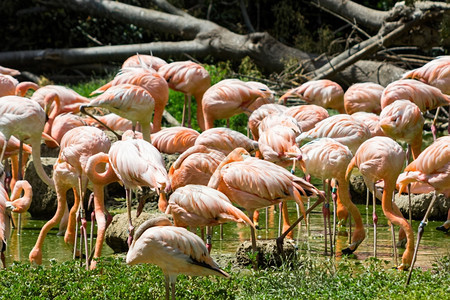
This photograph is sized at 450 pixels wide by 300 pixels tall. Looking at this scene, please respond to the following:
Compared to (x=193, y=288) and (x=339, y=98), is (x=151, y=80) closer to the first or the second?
(x=339, y=98)

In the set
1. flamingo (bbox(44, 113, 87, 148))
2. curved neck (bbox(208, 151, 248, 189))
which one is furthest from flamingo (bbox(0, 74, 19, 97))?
curved neck (bbox(208, 151, 248, 189))

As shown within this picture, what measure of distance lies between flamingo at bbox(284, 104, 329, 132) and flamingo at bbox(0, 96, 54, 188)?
92.5 inches

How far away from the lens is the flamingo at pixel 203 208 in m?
4.72

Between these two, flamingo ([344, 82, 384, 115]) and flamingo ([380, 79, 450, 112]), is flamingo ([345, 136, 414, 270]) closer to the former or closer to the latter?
flamingo ([380, 79, 450, 112])

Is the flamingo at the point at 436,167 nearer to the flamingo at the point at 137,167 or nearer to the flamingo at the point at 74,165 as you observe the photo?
the flamingo at the point at 137,167

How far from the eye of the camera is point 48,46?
15.6 metres

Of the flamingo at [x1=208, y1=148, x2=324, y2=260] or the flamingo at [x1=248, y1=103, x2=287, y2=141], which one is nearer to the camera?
the flamingo at [x1=208, y1=148, x2=324, y2=260]

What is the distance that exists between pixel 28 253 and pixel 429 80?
169 inches

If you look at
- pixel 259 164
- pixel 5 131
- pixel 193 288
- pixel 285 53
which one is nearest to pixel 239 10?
pixel 285 53

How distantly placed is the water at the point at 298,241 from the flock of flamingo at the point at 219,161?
18 cm

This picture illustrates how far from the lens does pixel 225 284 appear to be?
4418 millimetres

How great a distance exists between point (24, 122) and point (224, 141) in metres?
1.80

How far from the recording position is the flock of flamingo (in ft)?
15.6

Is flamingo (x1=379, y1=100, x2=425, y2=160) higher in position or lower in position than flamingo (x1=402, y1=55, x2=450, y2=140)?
lower
